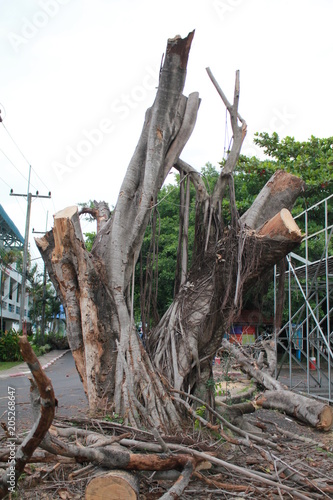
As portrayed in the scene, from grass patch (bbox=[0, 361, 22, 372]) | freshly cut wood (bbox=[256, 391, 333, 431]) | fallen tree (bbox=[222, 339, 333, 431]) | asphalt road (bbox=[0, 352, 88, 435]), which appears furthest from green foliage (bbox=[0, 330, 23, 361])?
freshly cut wood (bbox=[256, 391, 333, 431])

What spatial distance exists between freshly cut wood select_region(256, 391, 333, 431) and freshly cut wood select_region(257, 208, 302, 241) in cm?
333

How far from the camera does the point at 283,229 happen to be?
17.5 feet

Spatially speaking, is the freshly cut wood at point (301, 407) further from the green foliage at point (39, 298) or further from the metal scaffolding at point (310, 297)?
the green foliage at point (39, 298)

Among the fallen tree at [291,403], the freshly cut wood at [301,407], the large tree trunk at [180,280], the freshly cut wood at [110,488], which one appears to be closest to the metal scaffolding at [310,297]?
the fallen tree at [291,403]

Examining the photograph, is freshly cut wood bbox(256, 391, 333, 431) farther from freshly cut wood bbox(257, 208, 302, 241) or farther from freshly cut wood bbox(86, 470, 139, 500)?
freshly cut wood bbox(86, 470, 139, 500)

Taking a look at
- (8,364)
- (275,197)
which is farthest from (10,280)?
(275,197)

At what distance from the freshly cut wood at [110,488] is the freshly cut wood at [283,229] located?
10.0 feet

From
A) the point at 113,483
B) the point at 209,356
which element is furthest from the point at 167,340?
the point at 113,483

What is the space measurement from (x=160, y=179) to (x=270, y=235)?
1577mm

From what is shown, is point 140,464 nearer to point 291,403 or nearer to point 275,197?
point 275,197

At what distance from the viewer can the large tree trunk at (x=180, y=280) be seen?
5238 mm

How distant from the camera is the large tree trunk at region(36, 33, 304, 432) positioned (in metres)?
5.24

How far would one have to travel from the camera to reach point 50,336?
29.6 m

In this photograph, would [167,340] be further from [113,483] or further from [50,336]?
[50,336]
